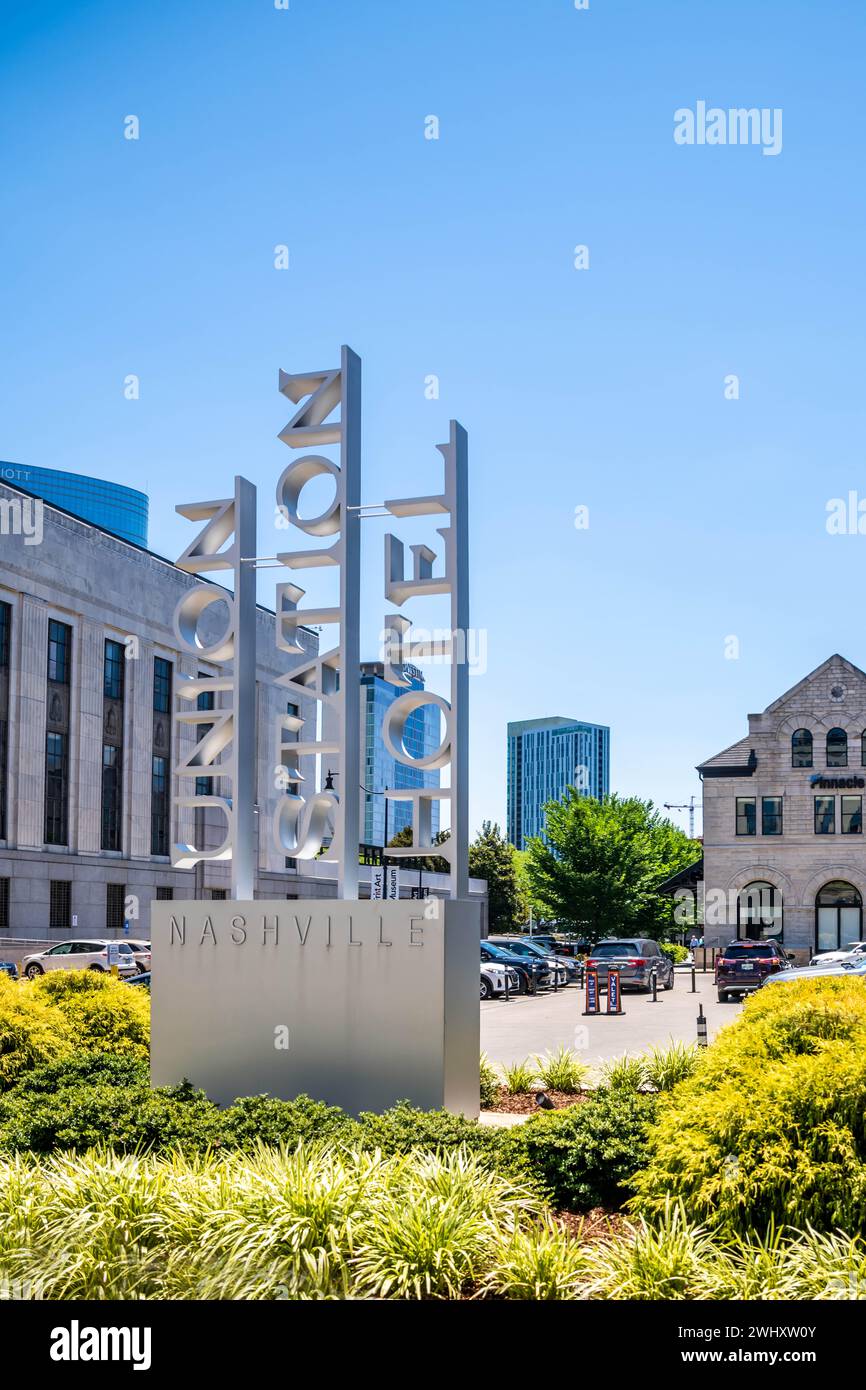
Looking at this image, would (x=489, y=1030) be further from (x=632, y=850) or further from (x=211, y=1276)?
(x=632, y=850)

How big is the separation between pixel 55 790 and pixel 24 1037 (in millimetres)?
37217

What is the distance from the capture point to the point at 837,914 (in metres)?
62.5

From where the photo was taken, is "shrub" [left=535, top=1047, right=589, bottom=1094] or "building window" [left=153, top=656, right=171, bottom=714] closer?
"shrub" [left=535, top=1047, right=589, bottom=1094]

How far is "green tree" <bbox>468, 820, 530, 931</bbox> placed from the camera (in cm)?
8506

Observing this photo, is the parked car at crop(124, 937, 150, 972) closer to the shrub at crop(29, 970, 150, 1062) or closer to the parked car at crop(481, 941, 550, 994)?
the parked car at crop(481, 941, 550, 994)

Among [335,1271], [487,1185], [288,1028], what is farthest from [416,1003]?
[335,1271]

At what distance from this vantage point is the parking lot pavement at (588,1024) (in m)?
21.9

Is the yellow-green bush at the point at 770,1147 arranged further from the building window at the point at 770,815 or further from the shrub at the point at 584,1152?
the building window at the point at 770,815

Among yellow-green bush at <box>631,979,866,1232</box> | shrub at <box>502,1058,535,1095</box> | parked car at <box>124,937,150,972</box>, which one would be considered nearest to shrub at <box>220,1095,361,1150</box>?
yellow-green bush at <box>631,979,866,1232</box>

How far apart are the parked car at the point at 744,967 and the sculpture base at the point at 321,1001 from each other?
25928mm

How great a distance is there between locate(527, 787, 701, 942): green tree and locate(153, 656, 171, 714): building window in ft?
61.4
